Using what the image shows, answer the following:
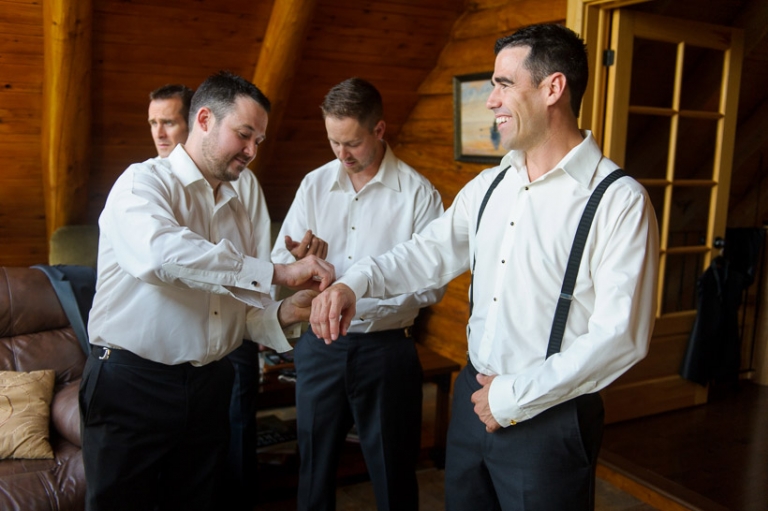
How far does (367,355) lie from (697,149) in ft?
7.58

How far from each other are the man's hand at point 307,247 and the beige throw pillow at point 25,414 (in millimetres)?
1260

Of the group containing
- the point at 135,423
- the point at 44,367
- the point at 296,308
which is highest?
the point at 296,308

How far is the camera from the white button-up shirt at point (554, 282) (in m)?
1.42

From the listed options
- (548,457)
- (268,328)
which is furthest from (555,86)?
(268,328)

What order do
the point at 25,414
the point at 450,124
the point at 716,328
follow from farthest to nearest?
1. the point at 450,124
2. the point at 716,328
3. the point at 25,414

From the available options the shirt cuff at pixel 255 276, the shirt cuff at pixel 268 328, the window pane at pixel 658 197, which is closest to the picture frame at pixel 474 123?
the window pane at pixel 658 197

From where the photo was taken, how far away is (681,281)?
3.66 meters

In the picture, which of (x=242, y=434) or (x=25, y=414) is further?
(x=242, y=434)

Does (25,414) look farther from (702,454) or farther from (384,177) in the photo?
(702,454)

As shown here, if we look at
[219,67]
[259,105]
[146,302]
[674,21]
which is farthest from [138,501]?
[674,21]

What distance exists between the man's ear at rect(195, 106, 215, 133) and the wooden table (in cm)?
140

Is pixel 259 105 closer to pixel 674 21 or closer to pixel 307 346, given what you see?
pixel 307 346

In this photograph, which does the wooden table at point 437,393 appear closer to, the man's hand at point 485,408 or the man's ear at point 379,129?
the man's ear at point 379,129

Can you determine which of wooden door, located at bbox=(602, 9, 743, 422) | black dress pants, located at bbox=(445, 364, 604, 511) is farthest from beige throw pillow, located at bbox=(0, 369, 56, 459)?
wooden door, located at bbox=(602, 9, 743, 422)
